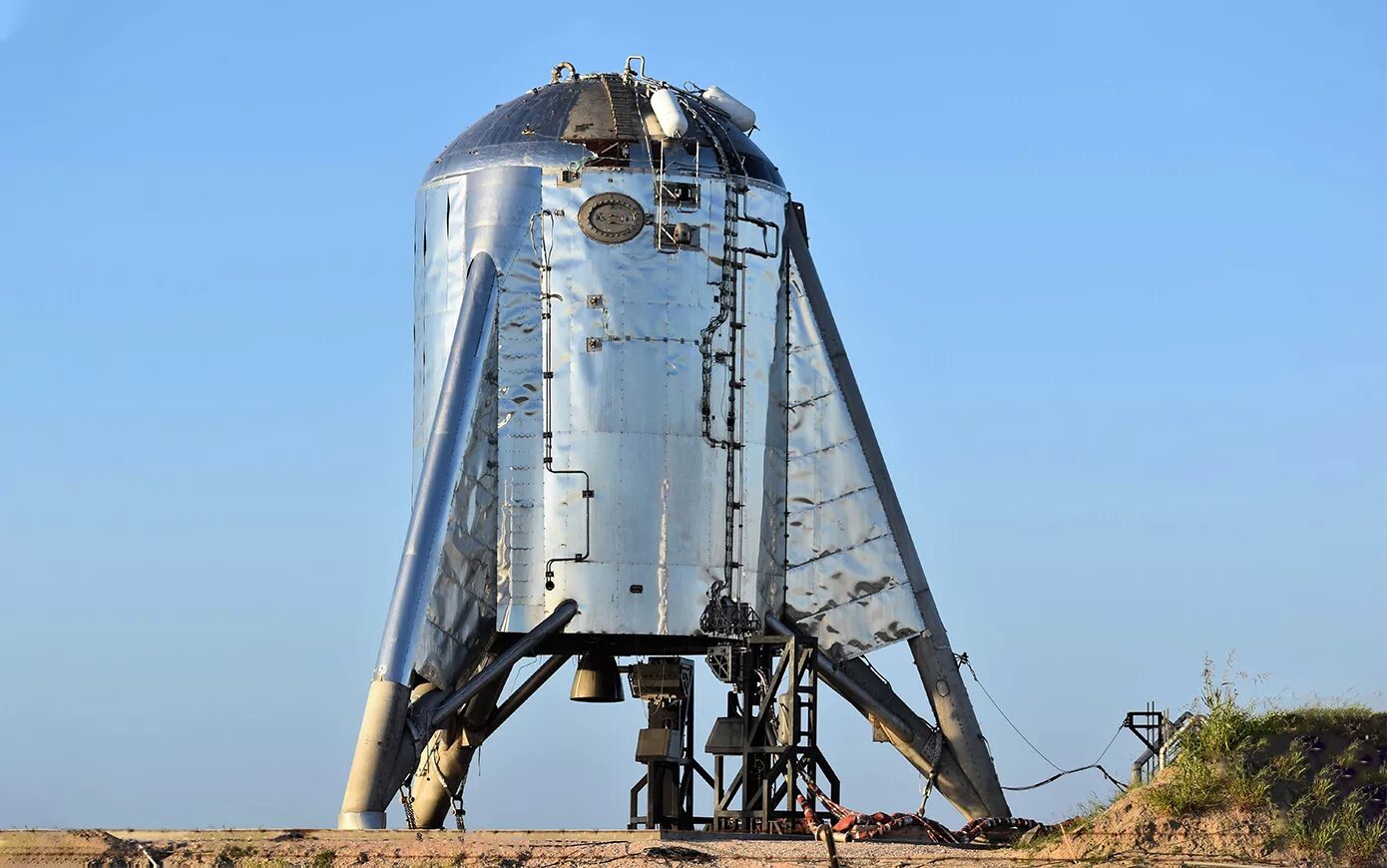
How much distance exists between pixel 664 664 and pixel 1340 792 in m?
15.7

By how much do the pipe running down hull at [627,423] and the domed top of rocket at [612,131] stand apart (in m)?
0.05

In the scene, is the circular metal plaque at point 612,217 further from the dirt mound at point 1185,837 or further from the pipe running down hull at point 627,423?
the dirt mound at point 1185,837

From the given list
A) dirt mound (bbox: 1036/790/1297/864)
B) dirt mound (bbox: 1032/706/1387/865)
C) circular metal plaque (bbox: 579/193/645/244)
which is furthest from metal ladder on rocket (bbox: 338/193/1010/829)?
dirt mound (bbox: 1036/790/1297/864)

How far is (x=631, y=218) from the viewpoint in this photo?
38.5m

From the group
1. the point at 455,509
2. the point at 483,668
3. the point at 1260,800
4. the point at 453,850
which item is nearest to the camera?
the point at 1260,800

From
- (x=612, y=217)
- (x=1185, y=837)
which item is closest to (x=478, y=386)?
(x=612, y=217)

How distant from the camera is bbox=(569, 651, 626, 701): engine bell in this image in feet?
135

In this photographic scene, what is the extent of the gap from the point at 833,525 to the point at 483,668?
6.86 m

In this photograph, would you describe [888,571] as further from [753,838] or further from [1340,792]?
[1340,792]

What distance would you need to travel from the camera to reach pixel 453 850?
2817cm

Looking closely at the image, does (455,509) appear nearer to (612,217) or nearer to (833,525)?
(612,217)

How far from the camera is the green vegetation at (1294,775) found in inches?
1007

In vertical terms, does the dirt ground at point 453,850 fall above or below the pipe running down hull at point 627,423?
below

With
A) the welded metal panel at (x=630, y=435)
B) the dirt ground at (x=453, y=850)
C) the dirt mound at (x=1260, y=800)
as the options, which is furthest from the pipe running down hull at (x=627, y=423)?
the dirt mound at (x=1260, y=800)
